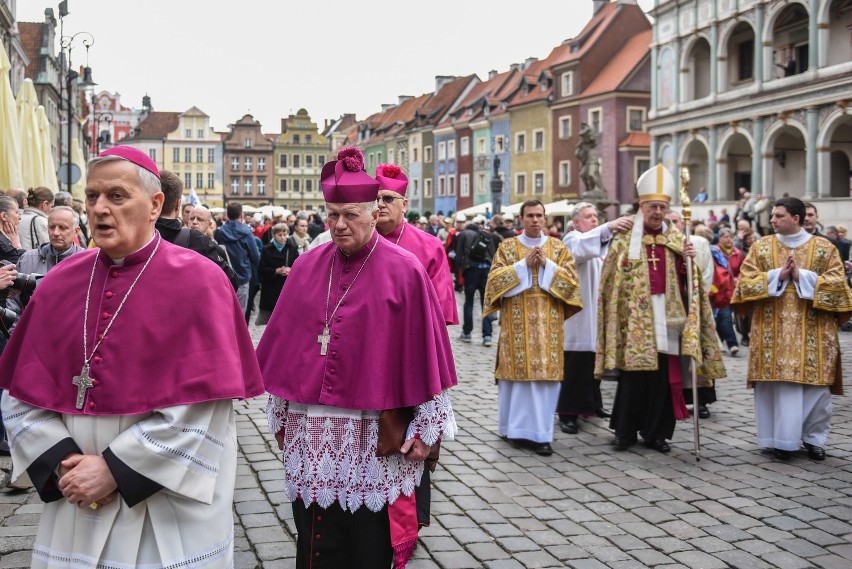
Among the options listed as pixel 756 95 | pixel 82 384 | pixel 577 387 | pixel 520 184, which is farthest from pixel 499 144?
pixel 82 384

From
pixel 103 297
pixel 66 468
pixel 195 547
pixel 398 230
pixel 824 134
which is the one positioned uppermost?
pixel 824 134

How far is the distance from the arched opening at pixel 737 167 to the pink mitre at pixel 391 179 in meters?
34.4

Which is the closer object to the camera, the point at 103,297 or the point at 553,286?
the point at 103,297

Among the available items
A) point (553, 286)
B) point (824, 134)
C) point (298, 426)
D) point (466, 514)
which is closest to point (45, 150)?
point (553, 286)

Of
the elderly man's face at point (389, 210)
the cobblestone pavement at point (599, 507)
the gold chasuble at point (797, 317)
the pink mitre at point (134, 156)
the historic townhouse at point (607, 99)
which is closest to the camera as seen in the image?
the pink mitre at point (134, 156)

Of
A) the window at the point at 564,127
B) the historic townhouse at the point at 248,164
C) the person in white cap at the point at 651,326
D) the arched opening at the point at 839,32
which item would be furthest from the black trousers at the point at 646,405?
the historic townhouse at the point at 248,164

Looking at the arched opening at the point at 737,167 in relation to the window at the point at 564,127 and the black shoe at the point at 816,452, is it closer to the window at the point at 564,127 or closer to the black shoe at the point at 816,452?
the window at the point at 564,127

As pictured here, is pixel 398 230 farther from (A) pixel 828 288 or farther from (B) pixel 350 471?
(A) pixel 828 288

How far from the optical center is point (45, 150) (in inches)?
555

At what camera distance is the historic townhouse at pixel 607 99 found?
158ft

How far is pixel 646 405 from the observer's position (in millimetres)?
7652

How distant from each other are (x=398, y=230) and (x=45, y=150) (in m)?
10.1

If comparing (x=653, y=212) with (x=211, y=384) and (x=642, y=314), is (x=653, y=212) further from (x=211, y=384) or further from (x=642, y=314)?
(x=211, y=384)

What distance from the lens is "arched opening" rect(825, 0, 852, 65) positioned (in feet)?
104
